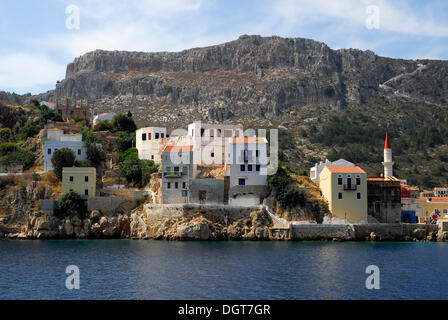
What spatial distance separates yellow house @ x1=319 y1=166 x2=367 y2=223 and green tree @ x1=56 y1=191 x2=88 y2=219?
26049 millimetres

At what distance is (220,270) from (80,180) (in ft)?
98.0

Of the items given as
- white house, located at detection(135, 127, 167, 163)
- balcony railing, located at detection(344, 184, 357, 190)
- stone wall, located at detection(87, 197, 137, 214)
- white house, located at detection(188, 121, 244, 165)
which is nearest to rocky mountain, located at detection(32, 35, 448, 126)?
white house, located at detection(135, 127, 167, 163)

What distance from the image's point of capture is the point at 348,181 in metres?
61.2

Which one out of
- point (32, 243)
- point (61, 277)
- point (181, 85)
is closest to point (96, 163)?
point (32, 243)

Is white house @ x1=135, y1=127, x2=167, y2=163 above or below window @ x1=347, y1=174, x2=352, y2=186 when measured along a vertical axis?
above

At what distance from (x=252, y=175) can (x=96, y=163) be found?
20.4 metres

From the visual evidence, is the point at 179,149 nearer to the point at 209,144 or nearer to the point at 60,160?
the point at 209,144

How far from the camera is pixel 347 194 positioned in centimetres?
6088

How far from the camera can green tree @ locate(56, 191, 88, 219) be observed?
198 ft

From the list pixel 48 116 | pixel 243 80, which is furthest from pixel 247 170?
pixel 243 80

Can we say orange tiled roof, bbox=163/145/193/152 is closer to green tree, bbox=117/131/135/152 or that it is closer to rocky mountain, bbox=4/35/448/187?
green tree, bbox=117/131/135/152
